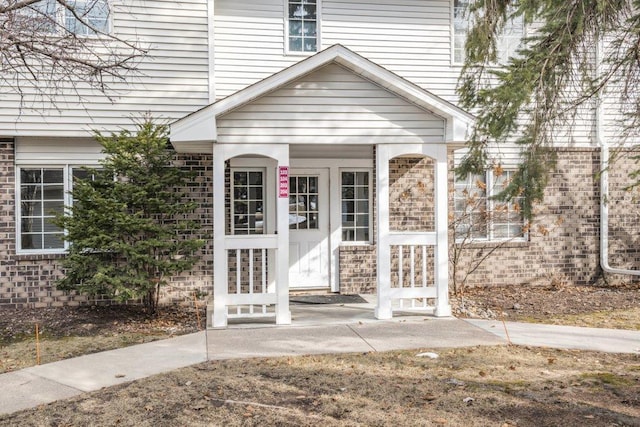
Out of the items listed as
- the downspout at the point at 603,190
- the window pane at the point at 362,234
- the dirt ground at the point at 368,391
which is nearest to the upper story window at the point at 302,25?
the window pane at the point at 362,234

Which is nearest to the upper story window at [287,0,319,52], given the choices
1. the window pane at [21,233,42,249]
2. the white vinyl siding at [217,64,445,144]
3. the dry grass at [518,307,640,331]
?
the white vinyl siding at [217,64,445,144]

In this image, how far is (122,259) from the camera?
9.23m

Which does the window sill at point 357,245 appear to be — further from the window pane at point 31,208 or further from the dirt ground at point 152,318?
the window pane at point 31,208

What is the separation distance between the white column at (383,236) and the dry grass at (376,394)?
1762 mm

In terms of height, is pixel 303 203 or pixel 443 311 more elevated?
pixel 303 203

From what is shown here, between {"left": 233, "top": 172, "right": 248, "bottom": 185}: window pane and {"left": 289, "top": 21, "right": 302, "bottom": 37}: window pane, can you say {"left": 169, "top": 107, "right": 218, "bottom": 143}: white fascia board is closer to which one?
{"left": 233, "top": 172, "right": 248, "bottom": 185}: window pane

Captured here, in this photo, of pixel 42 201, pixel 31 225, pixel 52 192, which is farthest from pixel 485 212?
pixel 31 225

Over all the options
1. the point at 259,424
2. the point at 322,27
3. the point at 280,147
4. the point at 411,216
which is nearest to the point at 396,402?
the point at 259,424

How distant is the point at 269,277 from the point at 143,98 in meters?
3.79

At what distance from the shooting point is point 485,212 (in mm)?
10531

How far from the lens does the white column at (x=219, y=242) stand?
741 centimetres

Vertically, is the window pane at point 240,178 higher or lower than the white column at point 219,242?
higher

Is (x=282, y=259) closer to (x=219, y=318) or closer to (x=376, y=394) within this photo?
(x=219, y=318)

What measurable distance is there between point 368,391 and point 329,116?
401 centimetres
